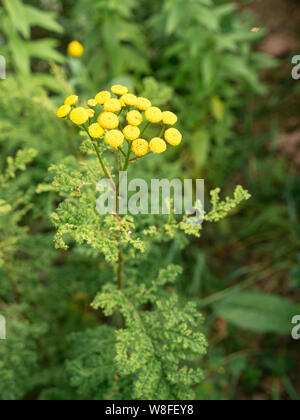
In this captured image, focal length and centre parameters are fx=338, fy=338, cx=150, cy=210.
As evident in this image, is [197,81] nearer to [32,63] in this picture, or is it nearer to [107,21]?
[107,21]

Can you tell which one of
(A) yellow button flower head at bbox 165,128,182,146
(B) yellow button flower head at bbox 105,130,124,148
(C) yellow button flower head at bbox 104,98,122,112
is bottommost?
(B) yellow button flower head at bbox 105,130,124,148

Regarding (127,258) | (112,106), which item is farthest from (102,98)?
(127,258)

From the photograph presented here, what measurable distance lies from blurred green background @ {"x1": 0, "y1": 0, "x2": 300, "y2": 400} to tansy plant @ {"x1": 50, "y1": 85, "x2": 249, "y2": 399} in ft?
0.41

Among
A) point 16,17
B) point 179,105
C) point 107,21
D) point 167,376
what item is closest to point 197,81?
point 179,105

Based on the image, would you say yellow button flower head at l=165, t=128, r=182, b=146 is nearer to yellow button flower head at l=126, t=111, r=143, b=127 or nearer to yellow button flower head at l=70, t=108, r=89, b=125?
yellow button flower head at l=126, t=111, r=143, b=127

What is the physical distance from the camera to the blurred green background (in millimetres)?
1550

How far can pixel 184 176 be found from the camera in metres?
2.46

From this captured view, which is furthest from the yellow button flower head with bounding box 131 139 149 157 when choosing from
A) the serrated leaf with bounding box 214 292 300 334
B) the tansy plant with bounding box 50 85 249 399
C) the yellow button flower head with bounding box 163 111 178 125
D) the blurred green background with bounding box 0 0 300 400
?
the serrated leaf with bounding box 214 292 300 334

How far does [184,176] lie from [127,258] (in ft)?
4.48

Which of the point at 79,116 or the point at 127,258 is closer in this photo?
the point at 79,116

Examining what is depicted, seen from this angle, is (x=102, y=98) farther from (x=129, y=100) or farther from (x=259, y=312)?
(x=259, y=312)

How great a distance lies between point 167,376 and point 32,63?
2991mm

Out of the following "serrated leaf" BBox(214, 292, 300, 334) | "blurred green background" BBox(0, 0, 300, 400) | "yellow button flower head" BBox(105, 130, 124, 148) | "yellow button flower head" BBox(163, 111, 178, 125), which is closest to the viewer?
"yellow button flower head" BBox(105, 130, 124, 148)

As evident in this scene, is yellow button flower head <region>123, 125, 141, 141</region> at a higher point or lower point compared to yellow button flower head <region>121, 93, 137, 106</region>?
lower
